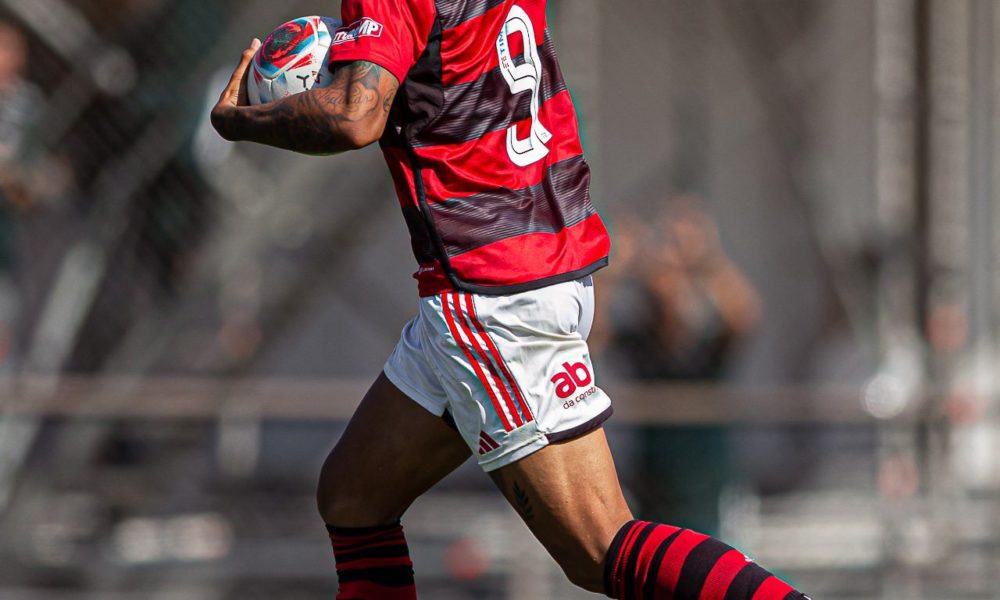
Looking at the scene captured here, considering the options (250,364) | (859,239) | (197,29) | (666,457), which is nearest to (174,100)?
(197,29)

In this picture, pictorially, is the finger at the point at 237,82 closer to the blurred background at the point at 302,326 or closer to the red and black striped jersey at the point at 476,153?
the red and black striped jersey at the point at 476,153

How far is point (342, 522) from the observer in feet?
11.1

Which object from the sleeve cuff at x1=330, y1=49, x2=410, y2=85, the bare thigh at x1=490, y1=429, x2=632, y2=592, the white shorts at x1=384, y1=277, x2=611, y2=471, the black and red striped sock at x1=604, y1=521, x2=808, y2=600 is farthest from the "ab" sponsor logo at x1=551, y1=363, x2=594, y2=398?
the sleeve cuff at x1=330, y1=49, x2=410, y2=85

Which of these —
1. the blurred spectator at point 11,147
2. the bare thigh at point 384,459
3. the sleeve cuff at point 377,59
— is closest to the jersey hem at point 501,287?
the bare thigh at point 384,459

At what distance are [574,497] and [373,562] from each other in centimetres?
60

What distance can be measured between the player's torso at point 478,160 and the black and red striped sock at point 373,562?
2.07ft

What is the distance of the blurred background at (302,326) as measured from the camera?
21.8 ft

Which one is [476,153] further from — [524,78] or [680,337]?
[680,337]

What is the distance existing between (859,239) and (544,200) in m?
8.42

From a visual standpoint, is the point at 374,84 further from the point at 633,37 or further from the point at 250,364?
the point at 633,37

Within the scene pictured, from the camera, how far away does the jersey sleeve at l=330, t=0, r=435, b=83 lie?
2.90 metres

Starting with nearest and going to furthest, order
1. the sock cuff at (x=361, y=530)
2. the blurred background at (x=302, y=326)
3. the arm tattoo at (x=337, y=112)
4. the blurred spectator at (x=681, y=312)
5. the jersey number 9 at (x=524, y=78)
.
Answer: the arm tattoo at (x=337, y=112) < the jersey number 9 at (x=524, y=78) < the sock cuff at (x=361, y=530) < the blurred background at (x=302, y=326) < the blurred spectator at (x=681, y=312)

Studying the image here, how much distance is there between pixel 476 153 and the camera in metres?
3.09

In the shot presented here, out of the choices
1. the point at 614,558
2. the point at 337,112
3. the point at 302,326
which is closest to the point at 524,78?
the point at 337,112
